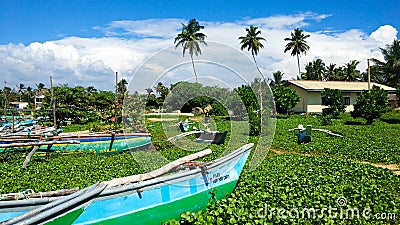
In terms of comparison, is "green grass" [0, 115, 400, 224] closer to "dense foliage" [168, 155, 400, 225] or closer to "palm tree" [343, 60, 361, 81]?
"dense foliage" [168, 155, 400, 225]

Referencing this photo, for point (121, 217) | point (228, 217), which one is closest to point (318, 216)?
point (228, 217)

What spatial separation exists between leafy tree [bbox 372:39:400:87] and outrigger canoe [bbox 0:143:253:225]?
4329 cm

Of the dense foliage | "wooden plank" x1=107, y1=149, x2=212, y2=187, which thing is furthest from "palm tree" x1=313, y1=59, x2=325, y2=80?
"wooden plank" x1=107, y1=149, x2=212, y2=187

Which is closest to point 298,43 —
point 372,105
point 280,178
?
point 372,105

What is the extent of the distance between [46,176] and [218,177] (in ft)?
16.5

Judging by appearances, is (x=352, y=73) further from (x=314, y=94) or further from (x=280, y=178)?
(x=280, y=178)

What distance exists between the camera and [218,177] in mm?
6738

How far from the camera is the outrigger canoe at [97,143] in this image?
44.0 feet

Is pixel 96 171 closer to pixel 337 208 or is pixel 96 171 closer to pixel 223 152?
pixel 223 152

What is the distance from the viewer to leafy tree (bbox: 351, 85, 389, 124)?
24.2 m

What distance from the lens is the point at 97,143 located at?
1402 centimetres

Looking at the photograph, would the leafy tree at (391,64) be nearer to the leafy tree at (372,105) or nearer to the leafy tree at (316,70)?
the leafy tree at (316,70)

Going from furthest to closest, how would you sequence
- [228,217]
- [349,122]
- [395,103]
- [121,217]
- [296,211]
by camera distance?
[395,103] < [349,122] < [296,211] < [228,217] < [121,217]

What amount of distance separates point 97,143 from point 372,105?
1881cm
